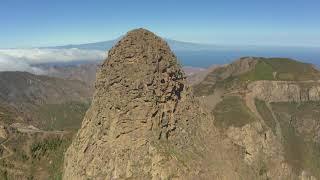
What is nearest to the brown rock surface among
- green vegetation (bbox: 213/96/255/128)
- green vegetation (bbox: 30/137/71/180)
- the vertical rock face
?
the vertical rock face

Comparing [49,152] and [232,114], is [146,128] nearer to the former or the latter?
[49,152]

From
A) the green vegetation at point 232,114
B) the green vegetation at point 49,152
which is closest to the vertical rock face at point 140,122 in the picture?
the green vegetation at point 49,152

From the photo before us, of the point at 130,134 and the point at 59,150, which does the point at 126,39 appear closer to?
the point at 130,134

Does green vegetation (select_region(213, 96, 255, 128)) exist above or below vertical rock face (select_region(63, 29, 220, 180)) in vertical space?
below

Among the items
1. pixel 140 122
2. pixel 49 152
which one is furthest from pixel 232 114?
pixel 140 122

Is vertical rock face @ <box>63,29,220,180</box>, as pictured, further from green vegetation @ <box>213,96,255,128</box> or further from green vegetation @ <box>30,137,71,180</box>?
green vegetation @ <box>213,96,255,128</box>

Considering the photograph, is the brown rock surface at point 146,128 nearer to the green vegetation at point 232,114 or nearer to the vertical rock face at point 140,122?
the vertical rock face at point 140,122
